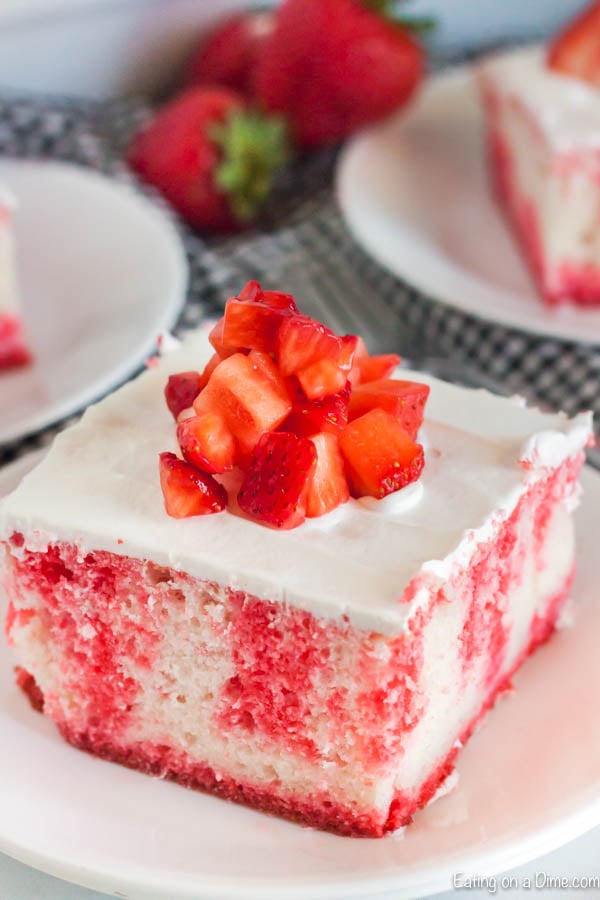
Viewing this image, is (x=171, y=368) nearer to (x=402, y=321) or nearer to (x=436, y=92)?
(x=402, y=321)

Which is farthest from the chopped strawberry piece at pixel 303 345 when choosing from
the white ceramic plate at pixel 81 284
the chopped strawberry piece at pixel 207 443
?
the white ceramic plate at pixel 81 284

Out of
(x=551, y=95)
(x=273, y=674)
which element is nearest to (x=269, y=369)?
(x=273, y=674)

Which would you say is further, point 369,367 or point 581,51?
point 581,51

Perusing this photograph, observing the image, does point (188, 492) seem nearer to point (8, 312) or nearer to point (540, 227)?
point (8, 312)

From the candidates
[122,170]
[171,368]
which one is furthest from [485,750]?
[122,170]

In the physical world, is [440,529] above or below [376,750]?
above

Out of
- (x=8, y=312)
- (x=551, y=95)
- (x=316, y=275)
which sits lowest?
(x=316, y=275)

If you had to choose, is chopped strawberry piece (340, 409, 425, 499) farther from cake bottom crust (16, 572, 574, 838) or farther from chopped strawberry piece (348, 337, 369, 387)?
cake bottom crust (16, 572, 574, 838)
